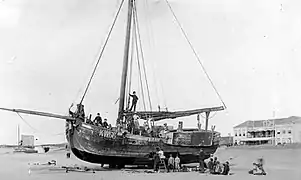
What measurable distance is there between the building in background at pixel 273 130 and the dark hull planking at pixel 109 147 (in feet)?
3.81

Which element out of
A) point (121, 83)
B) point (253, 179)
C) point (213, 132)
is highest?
point (121, 83)

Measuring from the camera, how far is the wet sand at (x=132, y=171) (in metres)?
6.99

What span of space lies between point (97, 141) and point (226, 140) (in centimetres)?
243

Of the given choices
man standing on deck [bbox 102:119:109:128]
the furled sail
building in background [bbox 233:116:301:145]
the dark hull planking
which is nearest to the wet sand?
building in background [bbox 233:116:301:145]

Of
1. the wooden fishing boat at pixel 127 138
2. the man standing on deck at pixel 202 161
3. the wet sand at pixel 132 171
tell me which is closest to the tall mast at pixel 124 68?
the wooden fishing boat at pixel 127 138

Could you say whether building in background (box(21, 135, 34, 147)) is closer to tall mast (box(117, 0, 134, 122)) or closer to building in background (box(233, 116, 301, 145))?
tall mast (box(117, 0, 134, 122))

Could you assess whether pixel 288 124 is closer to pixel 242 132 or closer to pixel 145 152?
pixel 242 132

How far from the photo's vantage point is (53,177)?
696cm

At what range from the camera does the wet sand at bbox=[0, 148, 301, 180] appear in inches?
275

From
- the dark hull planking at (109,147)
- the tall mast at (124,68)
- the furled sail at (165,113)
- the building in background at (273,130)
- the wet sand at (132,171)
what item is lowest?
the wet sand at (132,171)

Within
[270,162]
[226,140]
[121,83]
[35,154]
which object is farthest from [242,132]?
[35,154]

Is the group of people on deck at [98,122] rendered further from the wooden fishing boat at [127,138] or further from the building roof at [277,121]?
the building roof at [277,121]

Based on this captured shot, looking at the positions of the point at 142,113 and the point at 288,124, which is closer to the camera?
the point at 288,124

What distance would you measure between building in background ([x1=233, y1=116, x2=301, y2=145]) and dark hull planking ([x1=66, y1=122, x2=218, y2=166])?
116 centimetres
